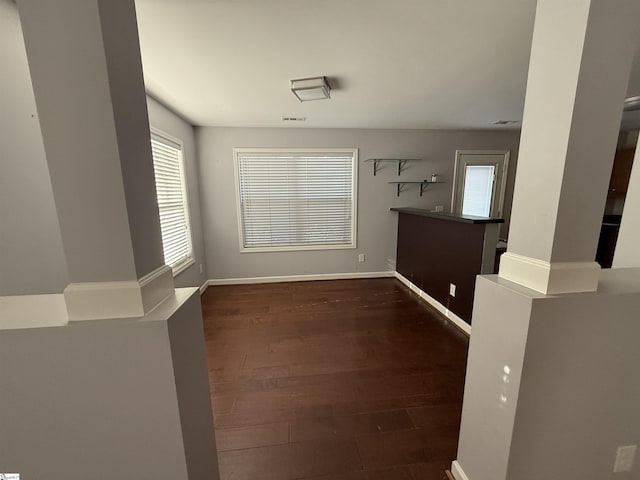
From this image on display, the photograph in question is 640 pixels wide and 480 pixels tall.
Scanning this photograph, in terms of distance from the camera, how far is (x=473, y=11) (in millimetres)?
1288

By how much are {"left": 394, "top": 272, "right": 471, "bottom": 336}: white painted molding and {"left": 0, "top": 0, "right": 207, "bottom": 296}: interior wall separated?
10.3 ft

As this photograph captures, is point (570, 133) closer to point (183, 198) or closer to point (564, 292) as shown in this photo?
point (564, 292)

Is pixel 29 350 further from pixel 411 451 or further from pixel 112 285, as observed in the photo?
pixel 411 451

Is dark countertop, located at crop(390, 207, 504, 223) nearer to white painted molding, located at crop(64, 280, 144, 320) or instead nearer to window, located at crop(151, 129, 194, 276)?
white painted molding, located at crop(64, 280, 144, 320)

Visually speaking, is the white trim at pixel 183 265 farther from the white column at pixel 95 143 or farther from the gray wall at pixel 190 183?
the white column at pixel 95 143

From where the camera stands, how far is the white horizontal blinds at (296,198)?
3660 millimetres

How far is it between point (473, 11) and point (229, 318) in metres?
3.20

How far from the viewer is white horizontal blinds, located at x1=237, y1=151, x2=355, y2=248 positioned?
3.66 meters

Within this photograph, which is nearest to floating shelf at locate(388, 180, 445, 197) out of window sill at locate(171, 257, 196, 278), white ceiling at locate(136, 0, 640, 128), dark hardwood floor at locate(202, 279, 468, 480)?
white ceiling at locate(136, 0, 640, 128)

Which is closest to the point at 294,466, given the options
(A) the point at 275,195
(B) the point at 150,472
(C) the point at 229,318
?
(B) the point at 150,472

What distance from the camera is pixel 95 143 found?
647 mm

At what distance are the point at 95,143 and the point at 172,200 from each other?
7.99 feet

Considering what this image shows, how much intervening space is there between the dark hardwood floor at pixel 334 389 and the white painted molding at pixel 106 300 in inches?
44.4

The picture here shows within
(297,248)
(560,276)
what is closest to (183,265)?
(297,248)
